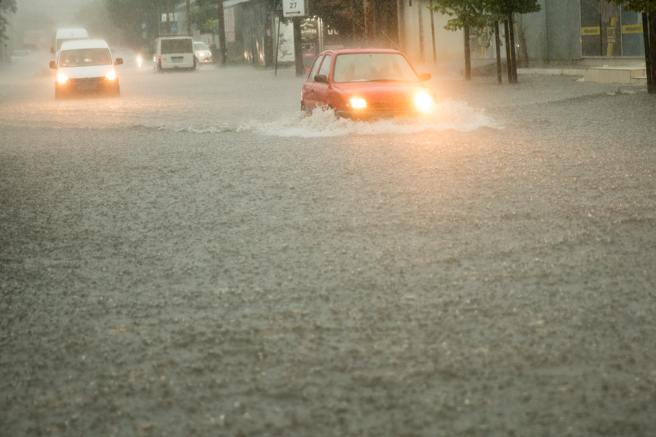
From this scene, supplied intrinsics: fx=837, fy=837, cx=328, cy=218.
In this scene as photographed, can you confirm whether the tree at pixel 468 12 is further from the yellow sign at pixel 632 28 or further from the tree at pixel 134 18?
the tree at pixel 134 18

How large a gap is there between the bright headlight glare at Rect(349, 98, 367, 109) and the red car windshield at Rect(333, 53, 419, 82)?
0.84 meters

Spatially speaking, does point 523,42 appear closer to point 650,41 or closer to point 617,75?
point 617,75

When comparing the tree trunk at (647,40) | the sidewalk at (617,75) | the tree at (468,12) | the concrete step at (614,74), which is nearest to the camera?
the tree trunk at (647,40)

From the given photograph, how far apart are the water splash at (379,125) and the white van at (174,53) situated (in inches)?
1432

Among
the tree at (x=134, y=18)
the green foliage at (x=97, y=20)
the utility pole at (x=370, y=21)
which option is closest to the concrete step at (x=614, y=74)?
the utility pole at (x=370, y=21)

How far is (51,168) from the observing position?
10.3 m

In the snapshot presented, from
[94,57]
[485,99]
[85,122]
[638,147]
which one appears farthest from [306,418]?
[94,57]

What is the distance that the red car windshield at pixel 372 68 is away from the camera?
1371cm

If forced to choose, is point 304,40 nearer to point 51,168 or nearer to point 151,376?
point 51,168

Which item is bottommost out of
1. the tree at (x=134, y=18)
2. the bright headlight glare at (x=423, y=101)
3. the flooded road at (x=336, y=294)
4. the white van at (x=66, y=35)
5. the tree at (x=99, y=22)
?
the flooded road at (x=336, y=294)

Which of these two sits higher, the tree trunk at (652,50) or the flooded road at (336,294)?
the tree trunk at (652,50)

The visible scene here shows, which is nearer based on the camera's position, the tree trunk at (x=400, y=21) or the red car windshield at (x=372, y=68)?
the red car windshield at (x=372, y=68)

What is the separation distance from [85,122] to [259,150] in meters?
6.82

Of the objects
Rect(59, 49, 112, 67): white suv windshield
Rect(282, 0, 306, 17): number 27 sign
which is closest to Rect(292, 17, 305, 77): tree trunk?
Rect(282, 0, 306, 17): number 27 sign
